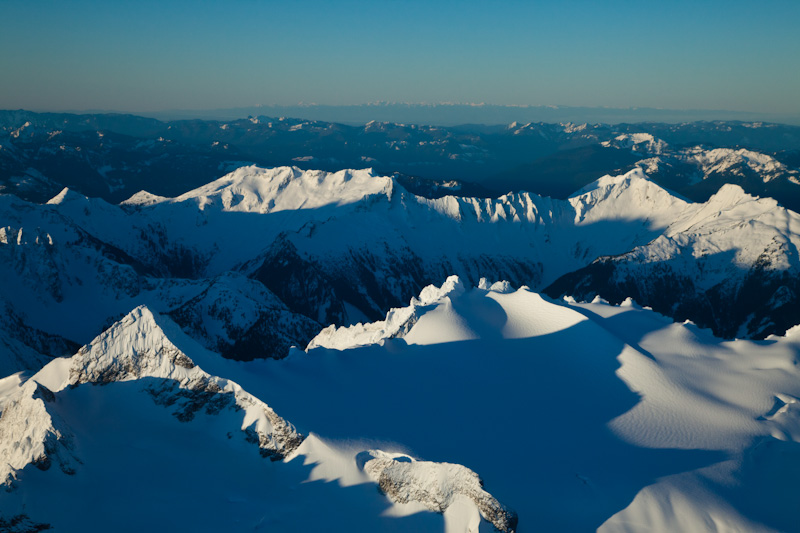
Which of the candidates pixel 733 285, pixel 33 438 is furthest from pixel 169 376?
pixel 733 285

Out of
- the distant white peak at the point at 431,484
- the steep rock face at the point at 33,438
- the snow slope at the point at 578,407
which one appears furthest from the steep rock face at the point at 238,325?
the distant white peak at the point at 431,484

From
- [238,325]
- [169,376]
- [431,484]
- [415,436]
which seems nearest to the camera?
[431,484]

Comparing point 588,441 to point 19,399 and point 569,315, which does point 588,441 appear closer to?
point 569,315

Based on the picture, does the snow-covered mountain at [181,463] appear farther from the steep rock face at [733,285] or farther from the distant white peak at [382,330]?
the steep rock face at [733,285]

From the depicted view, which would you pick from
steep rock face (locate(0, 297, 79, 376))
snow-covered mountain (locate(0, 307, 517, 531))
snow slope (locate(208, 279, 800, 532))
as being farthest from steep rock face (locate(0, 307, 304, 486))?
steep rock face (locate(0, 297, 79, 376))

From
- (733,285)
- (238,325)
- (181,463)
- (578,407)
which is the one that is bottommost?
(733,285)

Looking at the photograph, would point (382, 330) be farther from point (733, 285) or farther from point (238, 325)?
point (733, 285)

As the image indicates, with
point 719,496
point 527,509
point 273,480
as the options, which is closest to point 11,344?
point 273,480
